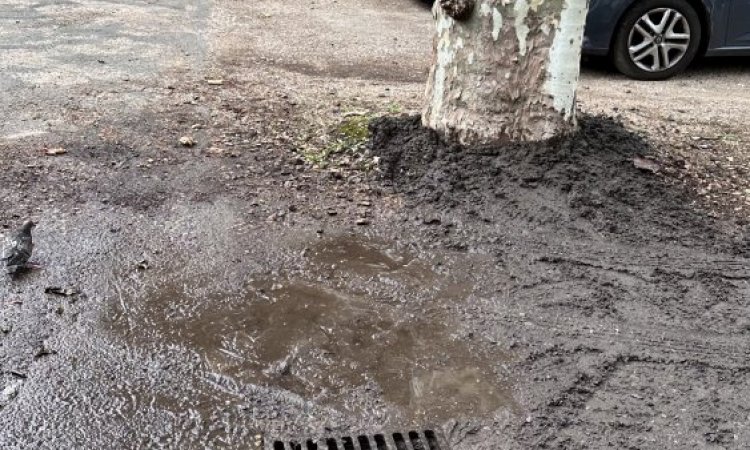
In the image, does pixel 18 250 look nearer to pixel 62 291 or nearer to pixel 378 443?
pixel 62 291

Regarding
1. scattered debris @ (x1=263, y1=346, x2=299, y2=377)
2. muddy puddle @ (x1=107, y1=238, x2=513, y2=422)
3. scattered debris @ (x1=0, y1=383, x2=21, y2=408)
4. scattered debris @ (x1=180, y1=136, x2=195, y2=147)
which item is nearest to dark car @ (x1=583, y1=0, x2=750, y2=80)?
scattered debris @ (x1=180, y1=136, x2=195, y2=147)

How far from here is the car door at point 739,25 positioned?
7.67 metres

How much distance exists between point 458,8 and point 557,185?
1.28 m

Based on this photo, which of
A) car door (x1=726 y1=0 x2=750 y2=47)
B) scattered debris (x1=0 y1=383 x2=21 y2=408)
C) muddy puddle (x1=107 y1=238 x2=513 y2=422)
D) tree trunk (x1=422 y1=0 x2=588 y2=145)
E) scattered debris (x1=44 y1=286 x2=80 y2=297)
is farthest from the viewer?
car door (x1=726 y1=0 x2=750 y2=47)

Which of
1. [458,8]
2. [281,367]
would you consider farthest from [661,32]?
[281,367]

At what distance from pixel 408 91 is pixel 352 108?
2.84 ft

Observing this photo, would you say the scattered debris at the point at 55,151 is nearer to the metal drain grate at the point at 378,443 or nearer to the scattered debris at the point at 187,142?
the scattered debris at the point at 187,142

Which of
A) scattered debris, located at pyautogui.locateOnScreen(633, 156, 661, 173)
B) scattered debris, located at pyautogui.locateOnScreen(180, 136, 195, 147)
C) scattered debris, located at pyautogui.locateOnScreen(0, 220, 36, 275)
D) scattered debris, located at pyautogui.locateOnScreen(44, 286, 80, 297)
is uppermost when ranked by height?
scattered debris, located at pyautogui.locateOnScreen(633, 156, 661, 173)

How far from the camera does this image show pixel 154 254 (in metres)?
4.12

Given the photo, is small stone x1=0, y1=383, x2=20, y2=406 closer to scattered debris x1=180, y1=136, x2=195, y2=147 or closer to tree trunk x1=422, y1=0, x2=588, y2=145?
scattered debris x1=180, y1=136, x2=195, y2=147

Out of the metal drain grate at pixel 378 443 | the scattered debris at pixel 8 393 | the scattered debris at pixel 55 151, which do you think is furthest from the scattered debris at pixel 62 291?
the scattered debris at pixel 55 151

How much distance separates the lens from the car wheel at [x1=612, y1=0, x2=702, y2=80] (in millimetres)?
7535

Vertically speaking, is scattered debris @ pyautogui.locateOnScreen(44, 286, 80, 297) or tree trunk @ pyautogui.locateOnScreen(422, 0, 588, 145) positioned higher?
tree trunk @ pyautogui.locateOnScreen(422, 0, 588, 145)

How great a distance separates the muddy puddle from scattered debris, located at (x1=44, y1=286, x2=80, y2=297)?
28 centimetres
